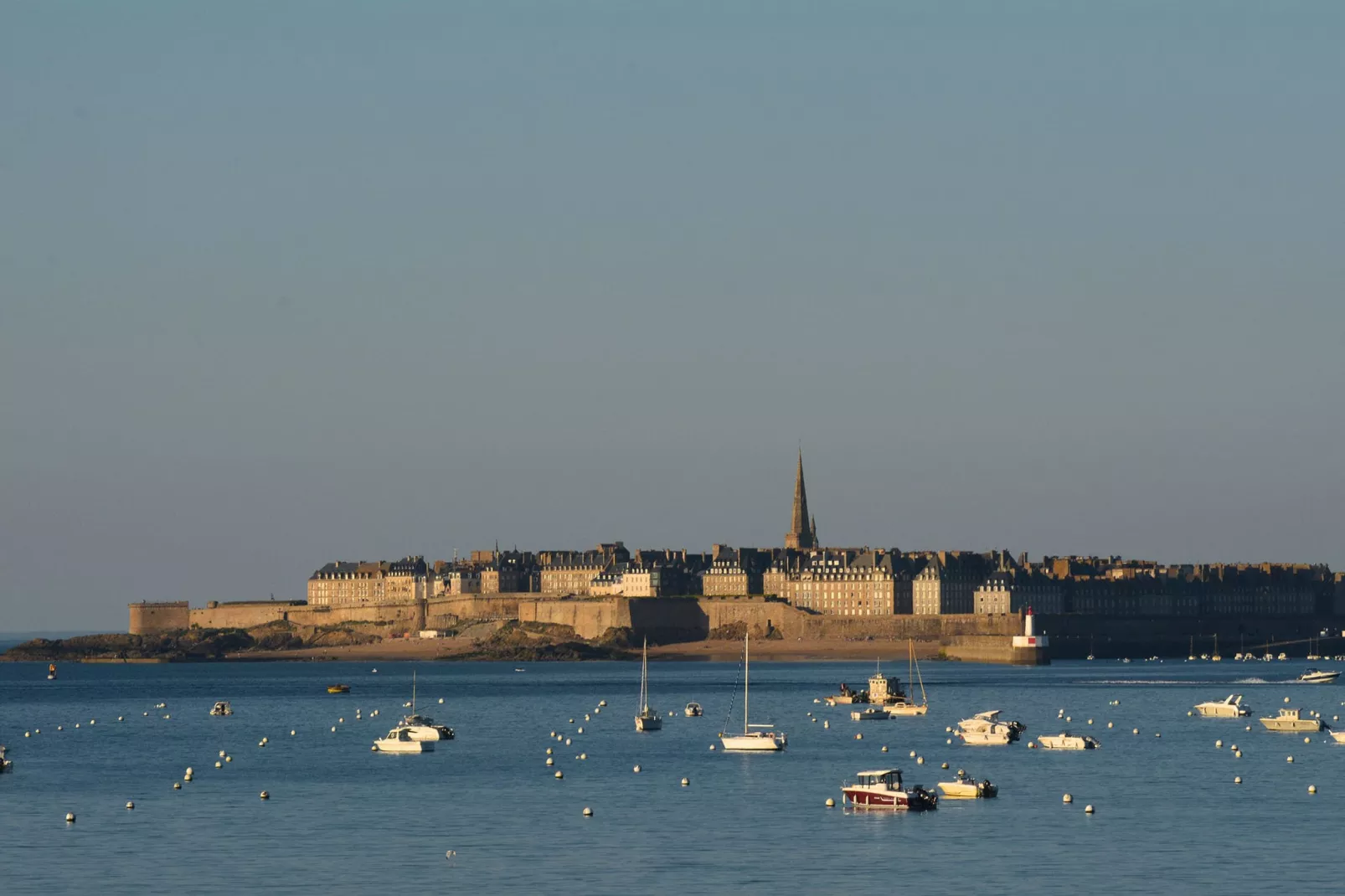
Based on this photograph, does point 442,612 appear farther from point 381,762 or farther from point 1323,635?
point 381,762

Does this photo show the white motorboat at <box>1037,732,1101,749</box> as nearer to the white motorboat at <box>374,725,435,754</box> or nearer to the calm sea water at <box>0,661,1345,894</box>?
the calm sea water at <box>0,661,1345,894</box>

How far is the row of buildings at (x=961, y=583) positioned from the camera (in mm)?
166000

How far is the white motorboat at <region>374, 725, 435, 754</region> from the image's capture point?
66.8 meters

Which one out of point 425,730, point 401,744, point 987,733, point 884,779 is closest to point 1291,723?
point 987,733

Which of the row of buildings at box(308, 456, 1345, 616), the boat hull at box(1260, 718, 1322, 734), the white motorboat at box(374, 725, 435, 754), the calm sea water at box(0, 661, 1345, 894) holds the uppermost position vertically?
the row of buildings at box(308, 456, 1345, 616)

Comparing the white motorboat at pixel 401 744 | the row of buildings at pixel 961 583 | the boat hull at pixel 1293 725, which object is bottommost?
the white motorboat at pixel 401 744

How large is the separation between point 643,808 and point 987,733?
2109cm

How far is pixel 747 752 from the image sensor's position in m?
65.0

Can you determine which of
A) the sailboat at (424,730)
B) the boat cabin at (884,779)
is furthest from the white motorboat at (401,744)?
the boat cabin at (884,779)

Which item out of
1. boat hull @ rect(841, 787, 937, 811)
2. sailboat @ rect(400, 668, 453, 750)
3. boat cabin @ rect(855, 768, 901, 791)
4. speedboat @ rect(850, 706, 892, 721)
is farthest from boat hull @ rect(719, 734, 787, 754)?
boat hull @ rect(841, 787, 937, 811)

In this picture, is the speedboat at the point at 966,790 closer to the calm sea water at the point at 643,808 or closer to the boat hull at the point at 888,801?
the calm sea water at the point at 643,808

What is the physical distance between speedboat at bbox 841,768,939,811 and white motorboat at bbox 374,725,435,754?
20.7m

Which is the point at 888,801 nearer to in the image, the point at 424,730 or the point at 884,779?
the point at 884,779

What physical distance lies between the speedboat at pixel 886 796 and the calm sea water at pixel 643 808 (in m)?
0.75
